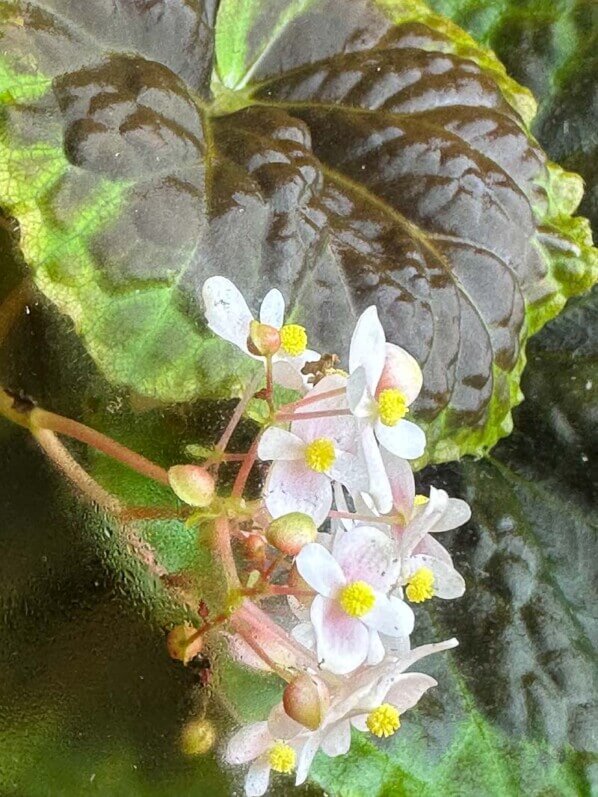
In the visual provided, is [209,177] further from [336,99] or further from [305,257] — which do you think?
[336,99]

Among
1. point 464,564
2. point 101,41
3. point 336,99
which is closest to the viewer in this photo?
point 101,41

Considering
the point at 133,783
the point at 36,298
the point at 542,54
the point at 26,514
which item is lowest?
the point at 133,783

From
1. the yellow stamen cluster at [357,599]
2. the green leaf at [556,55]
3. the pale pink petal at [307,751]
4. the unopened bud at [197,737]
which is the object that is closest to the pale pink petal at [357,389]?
the yellow stamen cluster at [357,599]

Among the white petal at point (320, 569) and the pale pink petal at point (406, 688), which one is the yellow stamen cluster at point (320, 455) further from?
the pale pink petal at point (406, 688)

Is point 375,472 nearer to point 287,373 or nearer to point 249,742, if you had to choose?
point 287,373

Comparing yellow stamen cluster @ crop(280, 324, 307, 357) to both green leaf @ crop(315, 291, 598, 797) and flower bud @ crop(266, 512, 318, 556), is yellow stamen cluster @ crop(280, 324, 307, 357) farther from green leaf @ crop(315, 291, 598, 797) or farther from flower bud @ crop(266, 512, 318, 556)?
green leaf @ crop(315, 291, 598, 797)

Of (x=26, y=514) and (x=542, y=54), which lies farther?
(x=542, y=54)

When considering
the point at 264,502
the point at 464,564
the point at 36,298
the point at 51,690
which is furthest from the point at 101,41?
the point at 464,564
